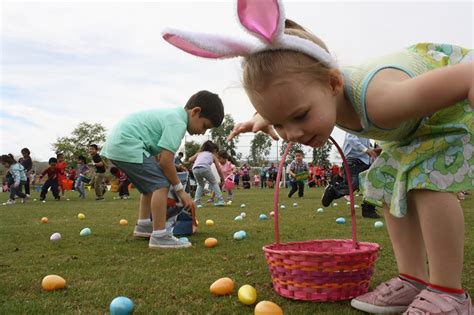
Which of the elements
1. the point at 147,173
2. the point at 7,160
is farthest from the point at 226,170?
the point at 147,173

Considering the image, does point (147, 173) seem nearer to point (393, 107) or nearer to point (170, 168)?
point (170, 168)

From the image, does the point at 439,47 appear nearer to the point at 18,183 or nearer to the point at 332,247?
the point at 332,247

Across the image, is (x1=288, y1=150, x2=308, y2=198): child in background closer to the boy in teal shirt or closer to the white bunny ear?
the boy in teal shirt

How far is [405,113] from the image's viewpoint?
178cm

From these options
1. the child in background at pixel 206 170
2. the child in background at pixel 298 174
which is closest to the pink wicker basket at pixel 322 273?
the child in background at pixel 206 170

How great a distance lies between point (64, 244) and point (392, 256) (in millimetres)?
3095

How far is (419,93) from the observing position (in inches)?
67.7

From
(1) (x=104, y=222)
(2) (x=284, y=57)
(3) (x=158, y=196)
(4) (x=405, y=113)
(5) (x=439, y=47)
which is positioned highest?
(5) (x=439, y=47)

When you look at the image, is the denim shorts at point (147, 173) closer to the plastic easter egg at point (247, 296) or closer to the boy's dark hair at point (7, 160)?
the plastic easter egg at point (247, 296)

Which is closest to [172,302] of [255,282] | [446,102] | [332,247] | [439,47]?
[255,282]

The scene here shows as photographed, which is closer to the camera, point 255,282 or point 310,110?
point 310,110

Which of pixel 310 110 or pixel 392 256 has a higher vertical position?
pixel 310 110

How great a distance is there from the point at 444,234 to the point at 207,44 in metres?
1.30

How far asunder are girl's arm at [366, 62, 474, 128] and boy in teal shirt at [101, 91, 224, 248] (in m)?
2.70
